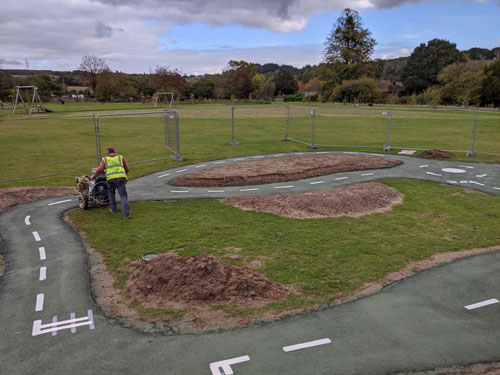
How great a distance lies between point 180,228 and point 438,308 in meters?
6.02

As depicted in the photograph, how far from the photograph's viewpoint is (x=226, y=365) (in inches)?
189

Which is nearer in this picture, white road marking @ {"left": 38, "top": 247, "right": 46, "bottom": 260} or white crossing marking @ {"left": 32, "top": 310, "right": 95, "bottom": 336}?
white crossing marking @ {"left": 32, "top": 310, "right": 95, "bottom": 336}

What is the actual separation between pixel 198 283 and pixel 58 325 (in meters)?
2.26

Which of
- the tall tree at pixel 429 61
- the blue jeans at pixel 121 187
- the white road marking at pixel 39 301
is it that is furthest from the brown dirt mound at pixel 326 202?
the tall tree at pixel 429 61

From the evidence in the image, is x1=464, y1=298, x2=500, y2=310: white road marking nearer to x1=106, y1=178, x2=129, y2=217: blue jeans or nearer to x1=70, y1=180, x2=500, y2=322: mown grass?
x1=70, y1=180, x2=500, y2=322: mown grass

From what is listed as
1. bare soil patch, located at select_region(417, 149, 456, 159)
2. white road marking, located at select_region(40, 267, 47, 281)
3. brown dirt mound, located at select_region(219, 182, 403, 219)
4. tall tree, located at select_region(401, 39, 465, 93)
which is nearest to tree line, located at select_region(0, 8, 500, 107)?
tall tree, located at select_region(401, 39, 465, 93)

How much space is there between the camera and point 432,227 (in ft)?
31.8

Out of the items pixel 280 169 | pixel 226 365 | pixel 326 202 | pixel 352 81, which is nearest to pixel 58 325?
pixel 226 365

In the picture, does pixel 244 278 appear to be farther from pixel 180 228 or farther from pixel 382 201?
pixel 382 201

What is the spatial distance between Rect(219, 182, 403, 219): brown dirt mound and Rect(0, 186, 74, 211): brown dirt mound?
234 inches

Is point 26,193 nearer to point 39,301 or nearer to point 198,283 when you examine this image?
point 39,301

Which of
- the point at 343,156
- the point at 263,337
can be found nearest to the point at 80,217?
the point at 263,337

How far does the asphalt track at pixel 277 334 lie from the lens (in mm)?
4836

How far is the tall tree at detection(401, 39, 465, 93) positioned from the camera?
284 feet
